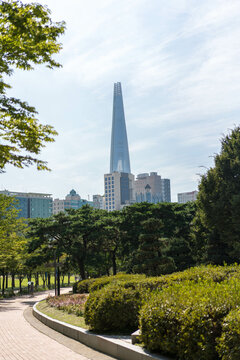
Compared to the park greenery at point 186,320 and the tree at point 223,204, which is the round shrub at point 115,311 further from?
the tree at point 223,204

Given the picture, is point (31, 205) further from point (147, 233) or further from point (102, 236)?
point (147, 233)

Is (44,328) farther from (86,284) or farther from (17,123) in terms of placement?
(86,284)

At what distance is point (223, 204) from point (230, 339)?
23.2 m

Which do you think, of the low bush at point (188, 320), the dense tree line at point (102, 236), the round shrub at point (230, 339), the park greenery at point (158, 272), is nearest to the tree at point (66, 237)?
the dense tree line at point (102, 236)

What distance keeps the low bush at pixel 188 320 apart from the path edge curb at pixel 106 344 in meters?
0.25

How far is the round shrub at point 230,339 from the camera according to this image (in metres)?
4.75

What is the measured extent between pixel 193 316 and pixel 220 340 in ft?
2.16

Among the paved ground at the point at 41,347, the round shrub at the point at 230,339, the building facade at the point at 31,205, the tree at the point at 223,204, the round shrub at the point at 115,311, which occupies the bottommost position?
the paved ground at the point at 41,347

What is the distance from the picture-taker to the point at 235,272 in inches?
378

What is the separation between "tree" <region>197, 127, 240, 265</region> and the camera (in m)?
26.8

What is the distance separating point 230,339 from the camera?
16.0 feet

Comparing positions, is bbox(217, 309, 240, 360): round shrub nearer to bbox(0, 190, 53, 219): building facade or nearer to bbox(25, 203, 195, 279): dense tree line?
bbox(25, 203, 195, 279): dense tree line

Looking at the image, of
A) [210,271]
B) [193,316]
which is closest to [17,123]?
[210,271]

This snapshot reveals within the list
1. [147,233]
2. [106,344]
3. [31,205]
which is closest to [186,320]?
[106,344]
